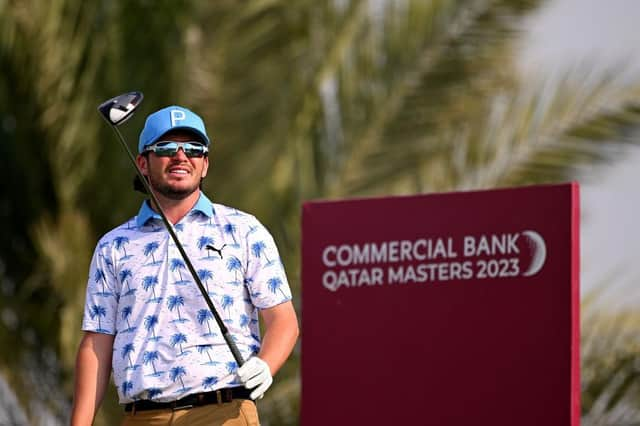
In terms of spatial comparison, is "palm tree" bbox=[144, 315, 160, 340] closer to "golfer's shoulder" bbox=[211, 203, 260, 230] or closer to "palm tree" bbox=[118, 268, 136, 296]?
"palm tree" bbox=[118, 268, 136, 296]

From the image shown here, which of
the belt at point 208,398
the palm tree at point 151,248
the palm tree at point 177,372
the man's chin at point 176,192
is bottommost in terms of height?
the belt at point 208,398

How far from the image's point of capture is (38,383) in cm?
1383

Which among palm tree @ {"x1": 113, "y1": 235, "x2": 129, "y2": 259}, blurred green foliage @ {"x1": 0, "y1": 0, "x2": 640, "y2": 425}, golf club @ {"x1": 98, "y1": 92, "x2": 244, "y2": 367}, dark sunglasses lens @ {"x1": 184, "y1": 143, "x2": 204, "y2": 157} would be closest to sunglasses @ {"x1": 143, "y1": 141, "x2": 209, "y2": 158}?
dark sunglasses lens @ {"x1": 184, "y1": 143, "x2": 204, "y2": 157}

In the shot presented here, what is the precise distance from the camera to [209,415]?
236 inches

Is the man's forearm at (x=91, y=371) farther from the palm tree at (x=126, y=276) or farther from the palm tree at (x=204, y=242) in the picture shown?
the palm tree at (x=204, y=242)

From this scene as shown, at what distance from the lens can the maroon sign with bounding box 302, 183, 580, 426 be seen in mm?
8875

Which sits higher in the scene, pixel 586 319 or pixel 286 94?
pixel 286 94

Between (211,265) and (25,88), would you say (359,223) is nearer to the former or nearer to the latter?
(211,265)

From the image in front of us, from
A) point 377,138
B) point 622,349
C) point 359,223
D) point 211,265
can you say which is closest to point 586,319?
point 622,349

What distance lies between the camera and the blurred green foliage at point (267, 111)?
13.5m

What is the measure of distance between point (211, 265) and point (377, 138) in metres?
7.76

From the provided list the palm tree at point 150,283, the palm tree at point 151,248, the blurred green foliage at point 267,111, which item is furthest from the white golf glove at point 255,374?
the blurred green foliage at point 267,111

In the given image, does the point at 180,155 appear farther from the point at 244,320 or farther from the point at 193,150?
the point at 244,320

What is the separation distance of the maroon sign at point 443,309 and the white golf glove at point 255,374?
3.13m
